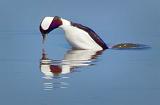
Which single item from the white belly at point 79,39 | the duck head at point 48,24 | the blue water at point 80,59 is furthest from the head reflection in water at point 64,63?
the duck head at point 48,24

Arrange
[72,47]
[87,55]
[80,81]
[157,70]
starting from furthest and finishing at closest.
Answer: [72,47], [87,55], [157,70], [80,81]

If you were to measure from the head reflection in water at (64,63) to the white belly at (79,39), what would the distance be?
0.26m

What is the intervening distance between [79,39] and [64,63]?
1985 mm

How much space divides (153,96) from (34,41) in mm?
5534

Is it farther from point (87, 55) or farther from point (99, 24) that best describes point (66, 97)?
point (99, 24)

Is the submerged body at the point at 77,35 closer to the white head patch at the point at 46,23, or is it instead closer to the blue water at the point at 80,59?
the white head patch at the point at 46,23

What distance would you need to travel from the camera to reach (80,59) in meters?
12.9

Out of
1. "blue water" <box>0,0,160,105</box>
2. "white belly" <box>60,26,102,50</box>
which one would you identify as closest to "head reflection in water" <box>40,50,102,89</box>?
"blue water" <box>0,0,160,105</box>

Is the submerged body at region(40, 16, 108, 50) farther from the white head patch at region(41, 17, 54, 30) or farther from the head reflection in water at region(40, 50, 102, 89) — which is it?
the head reflection in water at region(40, 50, 102, 89)

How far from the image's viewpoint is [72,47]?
47.9 ft

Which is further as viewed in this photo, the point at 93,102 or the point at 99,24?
the point at 99,24

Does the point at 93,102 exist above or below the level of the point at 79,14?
below

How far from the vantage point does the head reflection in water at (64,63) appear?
11.4m

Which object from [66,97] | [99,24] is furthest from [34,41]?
[66,97]
